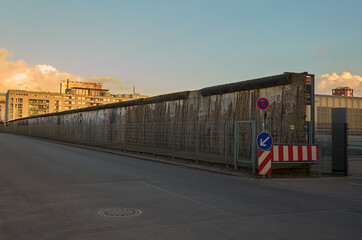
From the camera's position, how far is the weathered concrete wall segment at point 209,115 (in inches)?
483

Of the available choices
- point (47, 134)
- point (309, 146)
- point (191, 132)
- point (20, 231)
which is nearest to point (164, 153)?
point (191, 132)

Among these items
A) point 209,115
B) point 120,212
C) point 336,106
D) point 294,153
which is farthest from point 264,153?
point 336,106

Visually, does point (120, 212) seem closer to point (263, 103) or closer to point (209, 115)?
point (263, 103)

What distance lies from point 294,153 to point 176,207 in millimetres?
6445

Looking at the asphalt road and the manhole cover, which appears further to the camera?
the manhole cover

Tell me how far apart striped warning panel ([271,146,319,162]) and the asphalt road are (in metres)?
1.19

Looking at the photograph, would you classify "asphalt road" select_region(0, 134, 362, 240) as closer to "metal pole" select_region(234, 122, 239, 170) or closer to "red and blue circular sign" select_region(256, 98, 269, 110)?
"metal pole" select_region(234, 122, 239, 170)

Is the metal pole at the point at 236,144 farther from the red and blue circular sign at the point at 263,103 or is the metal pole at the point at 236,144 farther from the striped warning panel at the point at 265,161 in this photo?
the striped warning panel at the point at 265,161

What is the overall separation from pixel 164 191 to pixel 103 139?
20.2 meters

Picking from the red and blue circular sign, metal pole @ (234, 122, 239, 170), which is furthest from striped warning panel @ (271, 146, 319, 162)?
metal pole @ (234, 122, 239, 170)

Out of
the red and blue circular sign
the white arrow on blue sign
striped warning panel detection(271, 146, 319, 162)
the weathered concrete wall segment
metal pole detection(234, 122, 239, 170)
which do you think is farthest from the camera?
metal pole detection(234, 122, 239, 170)

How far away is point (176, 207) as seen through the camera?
6270 millimetres

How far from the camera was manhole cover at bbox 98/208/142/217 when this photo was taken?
5617 mm

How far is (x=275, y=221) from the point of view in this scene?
5383 millimetres
